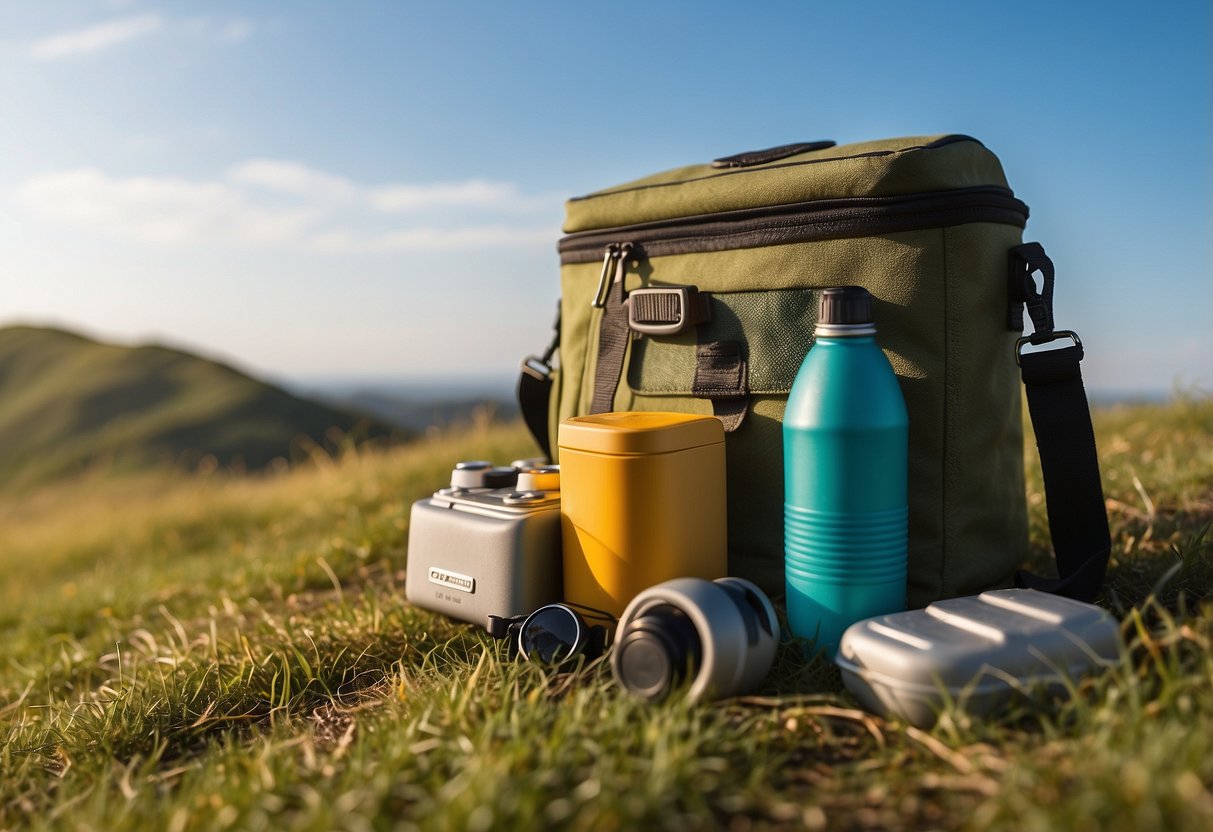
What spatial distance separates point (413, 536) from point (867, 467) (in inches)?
58.1

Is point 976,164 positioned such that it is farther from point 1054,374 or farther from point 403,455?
point 403,455

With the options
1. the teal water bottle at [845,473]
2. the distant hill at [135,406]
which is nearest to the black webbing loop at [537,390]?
the teal water bottle at [845,473]

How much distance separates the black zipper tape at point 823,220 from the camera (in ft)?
7.96

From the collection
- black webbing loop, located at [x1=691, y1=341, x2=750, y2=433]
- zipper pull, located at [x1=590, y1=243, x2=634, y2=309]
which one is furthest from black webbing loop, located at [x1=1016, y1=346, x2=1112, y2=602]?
zipper pull, located at [x1=590, y1=243, x2=634, y2=309]

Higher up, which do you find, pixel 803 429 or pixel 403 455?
pixel 803 429

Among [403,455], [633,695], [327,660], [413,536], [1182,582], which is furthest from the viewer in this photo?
[403,455]

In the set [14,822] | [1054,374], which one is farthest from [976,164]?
[14,822]

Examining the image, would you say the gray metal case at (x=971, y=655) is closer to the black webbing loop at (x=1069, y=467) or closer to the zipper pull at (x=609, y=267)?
A: the black webbing loop at (x=1069, y=467)

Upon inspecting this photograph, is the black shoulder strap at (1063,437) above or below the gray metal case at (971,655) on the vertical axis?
above

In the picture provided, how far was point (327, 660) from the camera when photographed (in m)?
2.59

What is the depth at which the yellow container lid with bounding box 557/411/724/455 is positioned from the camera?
2.31 meters

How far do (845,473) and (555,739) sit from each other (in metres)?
0.98

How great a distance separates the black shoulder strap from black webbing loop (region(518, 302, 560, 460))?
1715 mm

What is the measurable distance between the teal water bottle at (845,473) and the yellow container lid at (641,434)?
0.27 m
